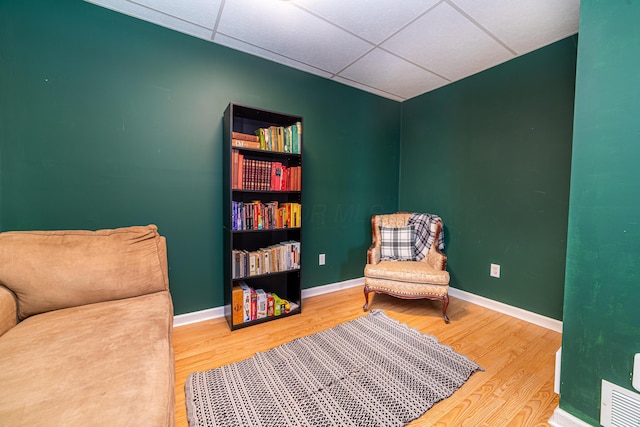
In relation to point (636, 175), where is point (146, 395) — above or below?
below

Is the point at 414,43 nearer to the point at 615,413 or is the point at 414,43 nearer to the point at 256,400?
the point at 615,413

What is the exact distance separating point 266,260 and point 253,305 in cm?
39

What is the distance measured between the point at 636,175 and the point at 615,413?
39.2 inches

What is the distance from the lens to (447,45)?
2078mm

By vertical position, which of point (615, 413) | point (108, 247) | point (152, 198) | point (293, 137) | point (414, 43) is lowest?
point (615, 413)

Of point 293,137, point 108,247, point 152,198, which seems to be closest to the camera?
point 108,247

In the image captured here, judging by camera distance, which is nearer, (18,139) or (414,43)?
(18,139)

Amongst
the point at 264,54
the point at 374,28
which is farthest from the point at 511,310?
the point at 264,54

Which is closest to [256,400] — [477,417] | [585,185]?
[477,417]

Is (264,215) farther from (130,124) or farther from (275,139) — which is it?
(130,124)

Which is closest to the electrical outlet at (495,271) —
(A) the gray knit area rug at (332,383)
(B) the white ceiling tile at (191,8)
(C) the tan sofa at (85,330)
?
(A) the gray knit area rug at (332,383)

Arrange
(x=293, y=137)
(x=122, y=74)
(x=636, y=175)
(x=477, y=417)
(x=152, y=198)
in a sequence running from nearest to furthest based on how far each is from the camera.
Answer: (x=636, y=175) → (x=477, y=417) → (x=122, y=74) → (x=152, y=198) → (x=293, y=137)

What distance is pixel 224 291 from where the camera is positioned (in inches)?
88.5

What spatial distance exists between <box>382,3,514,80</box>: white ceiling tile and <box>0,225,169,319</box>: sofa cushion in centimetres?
245
